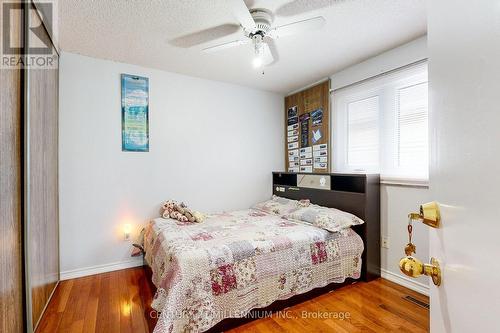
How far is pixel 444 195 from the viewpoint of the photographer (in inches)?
23.3

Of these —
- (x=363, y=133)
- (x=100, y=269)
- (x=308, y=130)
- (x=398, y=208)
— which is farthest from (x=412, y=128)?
(x=100, y=269)

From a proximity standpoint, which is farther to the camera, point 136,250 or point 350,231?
point 136,250

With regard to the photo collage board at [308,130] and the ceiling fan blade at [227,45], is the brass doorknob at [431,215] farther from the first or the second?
the photo collage board at [308,130]

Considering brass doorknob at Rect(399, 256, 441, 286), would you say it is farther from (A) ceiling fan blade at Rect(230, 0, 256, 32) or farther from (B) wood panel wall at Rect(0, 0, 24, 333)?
(B) wood panel wall at Rect(0, 0, 24, 333)

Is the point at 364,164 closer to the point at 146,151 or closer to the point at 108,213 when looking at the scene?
the point at 146,151

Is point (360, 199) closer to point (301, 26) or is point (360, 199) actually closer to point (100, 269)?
point (301, 26)

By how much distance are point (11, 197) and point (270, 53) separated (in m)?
2.15

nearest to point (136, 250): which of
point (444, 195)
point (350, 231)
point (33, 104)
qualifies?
point (33, 104)

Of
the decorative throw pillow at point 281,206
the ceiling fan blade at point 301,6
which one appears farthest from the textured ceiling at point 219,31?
the decorative throw pillow at point 281,206

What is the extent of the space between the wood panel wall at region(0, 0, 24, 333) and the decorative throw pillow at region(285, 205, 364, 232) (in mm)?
2304

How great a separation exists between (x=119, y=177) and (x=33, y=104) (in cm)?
127

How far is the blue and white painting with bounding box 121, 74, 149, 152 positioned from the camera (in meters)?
2.83

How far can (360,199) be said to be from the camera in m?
2.59

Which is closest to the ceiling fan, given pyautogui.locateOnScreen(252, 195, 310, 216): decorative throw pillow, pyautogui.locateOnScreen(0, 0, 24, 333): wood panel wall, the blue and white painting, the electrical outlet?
the blue and white painting
